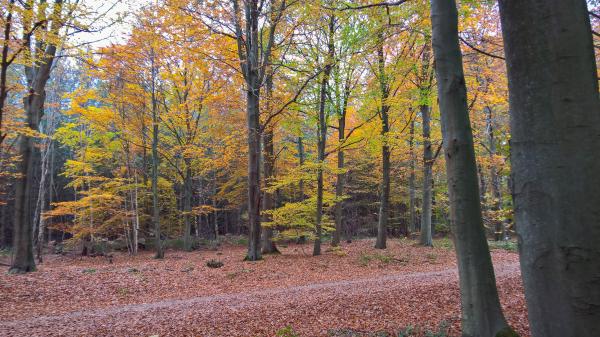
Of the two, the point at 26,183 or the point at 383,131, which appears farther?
the point at 383,131

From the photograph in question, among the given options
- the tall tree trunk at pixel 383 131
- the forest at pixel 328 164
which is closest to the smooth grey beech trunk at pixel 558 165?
the forest at pixel 328 164

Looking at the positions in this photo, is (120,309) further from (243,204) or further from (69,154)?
→ (69,154)

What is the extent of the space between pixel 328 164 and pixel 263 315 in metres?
8.66

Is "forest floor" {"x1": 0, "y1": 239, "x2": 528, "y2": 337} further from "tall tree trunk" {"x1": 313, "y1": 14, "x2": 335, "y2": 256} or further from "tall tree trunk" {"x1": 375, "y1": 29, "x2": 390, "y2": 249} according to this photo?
Result: "tall tree trunk" {"x1": 375, "y1": 29, "x2": 390, "y2": 249}

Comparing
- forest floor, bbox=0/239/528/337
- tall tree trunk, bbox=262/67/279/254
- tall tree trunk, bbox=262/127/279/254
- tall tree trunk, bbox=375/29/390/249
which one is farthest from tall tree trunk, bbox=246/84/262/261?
tall tree trunk, bbox=375/29/390/249

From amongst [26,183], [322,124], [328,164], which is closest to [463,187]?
[328,164]

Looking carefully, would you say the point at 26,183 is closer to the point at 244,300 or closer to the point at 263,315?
the point at 244,300

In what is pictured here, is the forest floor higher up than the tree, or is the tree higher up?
the tree

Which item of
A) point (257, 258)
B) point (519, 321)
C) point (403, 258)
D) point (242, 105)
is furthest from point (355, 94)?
point (519, 321)

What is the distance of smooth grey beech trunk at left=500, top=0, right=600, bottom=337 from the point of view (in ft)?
4.20

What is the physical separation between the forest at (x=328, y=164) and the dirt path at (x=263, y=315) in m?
0.06

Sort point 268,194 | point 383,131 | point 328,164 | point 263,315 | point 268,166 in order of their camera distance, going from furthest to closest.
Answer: point 268,166, point 268,194, point 383,131, point 328,164, point 263,315

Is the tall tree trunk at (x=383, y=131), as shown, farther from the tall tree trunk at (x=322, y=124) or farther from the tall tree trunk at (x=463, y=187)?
the tall tree trunk at (x=463, y=187)

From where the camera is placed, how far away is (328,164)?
13.9 metres
